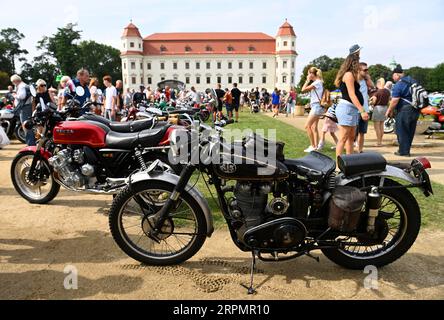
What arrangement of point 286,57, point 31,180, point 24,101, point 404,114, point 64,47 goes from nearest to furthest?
point 31,180, point 404,114, point 24,101, point 64,47, point 286,57

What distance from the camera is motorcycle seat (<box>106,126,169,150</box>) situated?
4441 millimetres

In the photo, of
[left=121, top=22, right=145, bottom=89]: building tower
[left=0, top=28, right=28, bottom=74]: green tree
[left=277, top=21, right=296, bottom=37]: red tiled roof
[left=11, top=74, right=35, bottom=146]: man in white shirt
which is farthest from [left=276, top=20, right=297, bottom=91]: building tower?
[left=11, top=74, right=35, bottom=146]: man in white shirt

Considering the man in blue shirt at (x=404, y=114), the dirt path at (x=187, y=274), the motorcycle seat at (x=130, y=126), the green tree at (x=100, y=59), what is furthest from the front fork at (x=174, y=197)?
the green tree at (x=100, y=59)

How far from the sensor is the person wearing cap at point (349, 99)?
5438 mm

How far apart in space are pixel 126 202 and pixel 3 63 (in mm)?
89666

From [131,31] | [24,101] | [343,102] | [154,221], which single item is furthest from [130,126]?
[131,31]

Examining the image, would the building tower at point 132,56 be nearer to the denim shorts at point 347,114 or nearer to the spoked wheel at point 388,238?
the denim shorts at point 347,114

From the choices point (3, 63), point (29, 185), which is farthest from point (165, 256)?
point (3, 63)

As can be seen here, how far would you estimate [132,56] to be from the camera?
105062 mm

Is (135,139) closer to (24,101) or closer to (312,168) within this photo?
(312,168)

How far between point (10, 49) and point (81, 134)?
3618 inches

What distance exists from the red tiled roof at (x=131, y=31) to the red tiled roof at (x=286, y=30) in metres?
39.8

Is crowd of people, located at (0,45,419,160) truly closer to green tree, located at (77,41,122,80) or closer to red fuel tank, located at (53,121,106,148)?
red fuel tank, located at (53,121,106,148)

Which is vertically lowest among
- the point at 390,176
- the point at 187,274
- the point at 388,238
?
the point at 187,274
